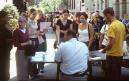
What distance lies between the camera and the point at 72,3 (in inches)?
4013

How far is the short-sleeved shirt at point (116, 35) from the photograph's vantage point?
8.61 m

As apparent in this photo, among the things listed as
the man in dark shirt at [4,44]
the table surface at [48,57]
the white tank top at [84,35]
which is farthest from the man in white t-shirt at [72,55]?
the white tank top at [84,35]

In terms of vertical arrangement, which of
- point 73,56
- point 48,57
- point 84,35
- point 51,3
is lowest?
point 48,57

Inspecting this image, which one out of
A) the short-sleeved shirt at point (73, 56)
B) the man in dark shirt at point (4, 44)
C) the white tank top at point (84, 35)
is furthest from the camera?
the white tank top at point (84, 35)

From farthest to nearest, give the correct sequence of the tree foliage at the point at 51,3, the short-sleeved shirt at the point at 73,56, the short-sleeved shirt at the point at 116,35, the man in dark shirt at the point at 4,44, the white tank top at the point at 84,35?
the tree foliage at the point at 51,3 → the white tank top at the point at 84,35 → the short-sleeved shirt at the point at 116,35 → the man in dark shirt at the point at 4,44 → the short-sleeved shirt at the point at 73,56

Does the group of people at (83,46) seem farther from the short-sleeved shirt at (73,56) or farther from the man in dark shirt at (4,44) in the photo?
the man in dark shirt at (4,44)

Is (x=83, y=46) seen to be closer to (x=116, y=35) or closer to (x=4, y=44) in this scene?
(x=116, y=35)

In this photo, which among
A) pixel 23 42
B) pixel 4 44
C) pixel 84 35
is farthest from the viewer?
pixel 84 35

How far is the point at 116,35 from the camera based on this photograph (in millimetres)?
8648

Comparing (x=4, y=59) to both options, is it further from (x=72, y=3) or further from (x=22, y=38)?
(x=72, y=3)

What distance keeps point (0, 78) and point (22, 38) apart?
217 cm

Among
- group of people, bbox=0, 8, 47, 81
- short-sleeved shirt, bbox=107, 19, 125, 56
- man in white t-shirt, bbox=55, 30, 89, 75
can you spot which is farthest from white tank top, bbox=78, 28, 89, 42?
man in white t-shirt, bbox=55, 30, 89, 75

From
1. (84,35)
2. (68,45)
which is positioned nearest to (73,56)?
(68,45)

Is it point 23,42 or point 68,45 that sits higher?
point 68,45
